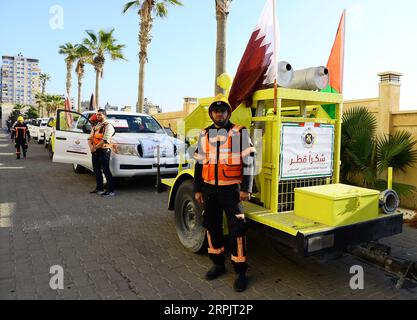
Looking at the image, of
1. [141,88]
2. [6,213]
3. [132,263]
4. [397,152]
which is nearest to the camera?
[132,263]

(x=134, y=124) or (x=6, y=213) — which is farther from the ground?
(x=134, y=124)

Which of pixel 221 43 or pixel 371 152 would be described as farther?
pixel 221 43

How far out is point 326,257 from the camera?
323cm

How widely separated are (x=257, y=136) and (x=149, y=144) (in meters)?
4.63

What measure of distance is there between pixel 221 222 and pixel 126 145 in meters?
4.83

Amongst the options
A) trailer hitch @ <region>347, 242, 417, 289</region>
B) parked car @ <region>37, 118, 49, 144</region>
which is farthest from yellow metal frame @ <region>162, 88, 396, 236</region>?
parked car @ <region>37, 118, 49, 144</region>

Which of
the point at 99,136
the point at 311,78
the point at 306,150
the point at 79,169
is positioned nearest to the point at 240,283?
the point at 306,150

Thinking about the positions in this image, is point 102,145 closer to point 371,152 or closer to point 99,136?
point 99,136

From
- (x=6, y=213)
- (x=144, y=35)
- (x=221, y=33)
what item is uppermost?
(x=144, y=35)

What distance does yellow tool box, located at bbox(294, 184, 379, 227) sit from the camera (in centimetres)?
317

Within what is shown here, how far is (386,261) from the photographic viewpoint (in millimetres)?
3219

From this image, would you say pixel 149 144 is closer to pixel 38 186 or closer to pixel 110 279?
pixel 38 186

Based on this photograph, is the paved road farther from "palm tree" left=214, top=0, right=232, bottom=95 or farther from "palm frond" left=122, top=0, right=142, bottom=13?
"palm frond" left=122, top=0, right=142, bottom=13
